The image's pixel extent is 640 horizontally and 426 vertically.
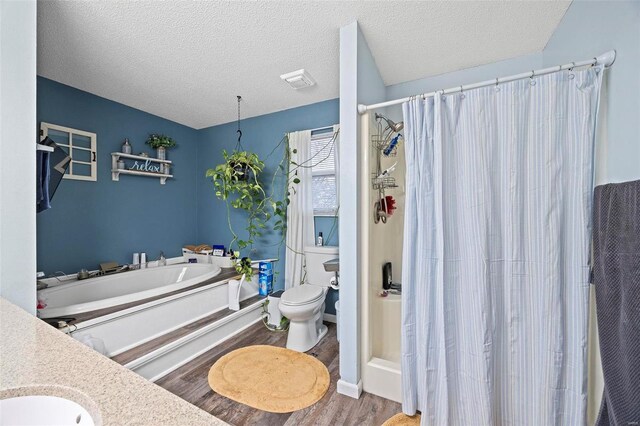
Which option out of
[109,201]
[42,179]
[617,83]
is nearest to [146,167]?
[109,201]

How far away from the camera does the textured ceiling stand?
4.98 ft

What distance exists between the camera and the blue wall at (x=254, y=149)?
2820 mm

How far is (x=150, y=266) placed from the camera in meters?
2.90

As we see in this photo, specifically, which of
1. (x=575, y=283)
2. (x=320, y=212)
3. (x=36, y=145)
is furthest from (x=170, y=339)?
(x=575, y=283)

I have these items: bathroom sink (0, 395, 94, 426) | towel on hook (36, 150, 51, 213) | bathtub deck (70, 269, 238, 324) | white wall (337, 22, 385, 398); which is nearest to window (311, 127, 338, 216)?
white wall (337, 22, 385, 398)

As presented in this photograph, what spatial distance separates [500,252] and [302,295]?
1.48 m

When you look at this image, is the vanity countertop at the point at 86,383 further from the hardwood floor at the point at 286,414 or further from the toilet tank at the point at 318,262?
the toilet tank at the point at 318,262

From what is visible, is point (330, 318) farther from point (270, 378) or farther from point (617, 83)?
point (617, 83)

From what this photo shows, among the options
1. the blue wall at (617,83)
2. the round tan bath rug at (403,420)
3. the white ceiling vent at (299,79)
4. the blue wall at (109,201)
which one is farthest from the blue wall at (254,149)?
the blue wall at (617,83)

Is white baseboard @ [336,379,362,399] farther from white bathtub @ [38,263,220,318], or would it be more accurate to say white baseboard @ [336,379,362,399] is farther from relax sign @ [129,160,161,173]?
→ relax sign @ [129,160,161,173]

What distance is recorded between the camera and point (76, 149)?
96.1 inches

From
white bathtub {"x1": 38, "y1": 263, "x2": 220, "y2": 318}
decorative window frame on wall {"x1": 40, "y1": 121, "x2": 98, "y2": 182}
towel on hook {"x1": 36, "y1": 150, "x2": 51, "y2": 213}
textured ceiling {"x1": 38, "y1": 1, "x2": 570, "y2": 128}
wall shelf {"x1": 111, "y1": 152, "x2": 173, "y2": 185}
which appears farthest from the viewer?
wall shelf {"x1": 111, "y1": 152, "x2": 173, "y2": 185}

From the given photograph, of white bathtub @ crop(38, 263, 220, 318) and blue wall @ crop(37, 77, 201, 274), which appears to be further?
blue wall @ crop(37, 77, 201, 274)

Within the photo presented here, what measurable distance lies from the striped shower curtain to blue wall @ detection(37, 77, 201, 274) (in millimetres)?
2898
